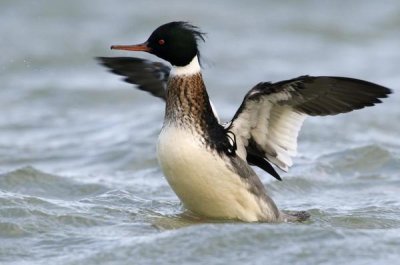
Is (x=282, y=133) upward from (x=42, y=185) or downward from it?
upward

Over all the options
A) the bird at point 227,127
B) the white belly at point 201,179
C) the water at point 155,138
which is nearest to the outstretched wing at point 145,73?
the water at point 155,138

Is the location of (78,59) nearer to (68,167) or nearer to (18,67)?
(18,67)

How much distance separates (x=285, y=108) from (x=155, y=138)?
18.5 feet

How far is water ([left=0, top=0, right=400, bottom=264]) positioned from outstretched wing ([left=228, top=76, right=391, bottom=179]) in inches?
31.4

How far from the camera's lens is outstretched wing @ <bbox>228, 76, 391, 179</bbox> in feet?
30.8

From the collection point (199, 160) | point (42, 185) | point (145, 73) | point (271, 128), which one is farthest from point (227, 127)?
point (42, 185)

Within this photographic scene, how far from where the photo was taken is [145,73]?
439 inches

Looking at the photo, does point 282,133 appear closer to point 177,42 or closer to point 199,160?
point 199,160

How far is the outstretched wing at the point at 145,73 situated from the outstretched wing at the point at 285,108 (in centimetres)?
145

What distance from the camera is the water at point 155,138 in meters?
8.51

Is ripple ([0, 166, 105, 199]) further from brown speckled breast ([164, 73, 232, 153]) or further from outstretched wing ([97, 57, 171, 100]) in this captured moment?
brown speckled breast ([164, 73, 232, 153])

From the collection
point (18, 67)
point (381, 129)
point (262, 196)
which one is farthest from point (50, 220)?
point (18, 67)

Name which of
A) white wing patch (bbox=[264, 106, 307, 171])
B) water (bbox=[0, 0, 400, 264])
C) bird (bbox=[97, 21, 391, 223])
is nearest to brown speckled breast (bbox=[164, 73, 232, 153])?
bird (bbox=[97, 21, 391, 223])

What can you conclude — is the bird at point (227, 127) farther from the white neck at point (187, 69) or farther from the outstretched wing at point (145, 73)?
the outstretched wing at point (145, 73)
